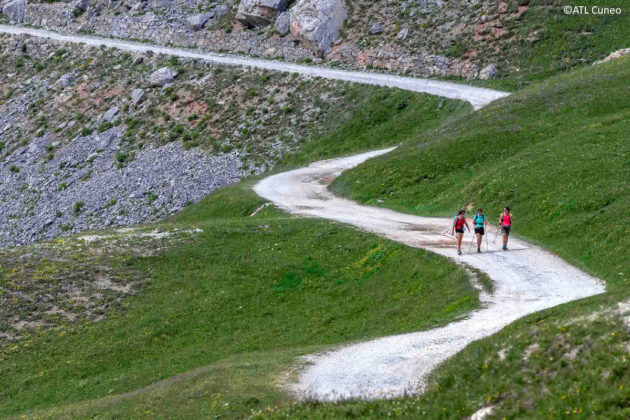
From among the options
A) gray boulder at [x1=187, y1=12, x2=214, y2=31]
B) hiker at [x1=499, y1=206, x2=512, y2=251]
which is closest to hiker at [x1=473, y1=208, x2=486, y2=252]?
hiker at [x1=499, y1=206, x2=512, y2=251]

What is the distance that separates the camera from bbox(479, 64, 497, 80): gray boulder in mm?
76725

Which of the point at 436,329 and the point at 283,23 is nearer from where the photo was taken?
the point at 436,329

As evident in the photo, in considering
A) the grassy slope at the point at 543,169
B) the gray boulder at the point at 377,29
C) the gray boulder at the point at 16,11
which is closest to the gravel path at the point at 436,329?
the grassy slope at the point at 543,169

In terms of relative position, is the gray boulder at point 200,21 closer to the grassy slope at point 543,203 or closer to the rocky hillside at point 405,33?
the rocky hillside at point 405,33

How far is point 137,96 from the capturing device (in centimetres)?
8731

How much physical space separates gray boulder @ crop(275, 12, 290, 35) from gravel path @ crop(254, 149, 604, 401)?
52651 mm

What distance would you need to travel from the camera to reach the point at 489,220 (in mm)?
40844

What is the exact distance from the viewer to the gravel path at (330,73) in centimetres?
7094

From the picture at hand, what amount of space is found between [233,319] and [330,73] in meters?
50.3

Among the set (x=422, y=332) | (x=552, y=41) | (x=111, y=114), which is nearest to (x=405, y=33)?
(x=552, y=41)

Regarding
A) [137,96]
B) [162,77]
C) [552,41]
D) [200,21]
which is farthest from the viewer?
[200,21]

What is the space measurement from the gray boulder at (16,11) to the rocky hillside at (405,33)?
29.6 metres

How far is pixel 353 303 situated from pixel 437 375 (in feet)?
49.0

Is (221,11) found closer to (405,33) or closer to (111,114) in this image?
(111,114)
